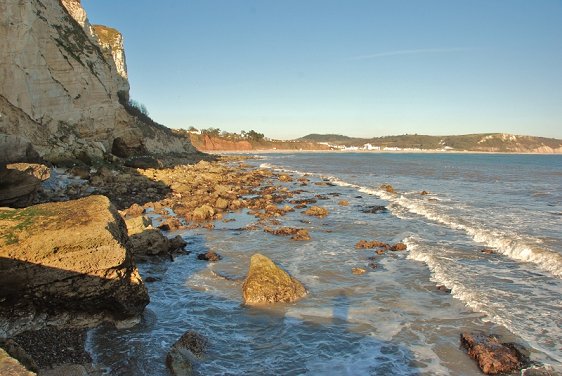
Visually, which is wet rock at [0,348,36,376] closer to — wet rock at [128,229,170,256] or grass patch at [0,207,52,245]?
grass patch at [0,207,52,245]

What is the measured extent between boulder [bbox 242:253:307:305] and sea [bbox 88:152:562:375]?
Answer: 0.28 metres

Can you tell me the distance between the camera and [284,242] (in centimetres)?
1546

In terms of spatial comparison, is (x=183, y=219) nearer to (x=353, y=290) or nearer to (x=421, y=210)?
(x=353, y=290)

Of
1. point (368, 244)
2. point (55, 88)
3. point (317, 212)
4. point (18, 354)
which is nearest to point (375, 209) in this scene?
point (317, 212)

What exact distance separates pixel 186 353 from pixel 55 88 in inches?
1210

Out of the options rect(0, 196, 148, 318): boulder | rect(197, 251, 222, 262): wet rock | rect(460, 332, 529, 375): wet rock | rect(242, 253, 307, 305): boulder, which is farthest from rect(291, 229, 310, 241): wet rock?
rect(0, 196, 148, 318): boulder

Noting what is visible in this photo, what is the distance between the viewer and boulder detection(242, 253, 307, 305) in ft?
30.4

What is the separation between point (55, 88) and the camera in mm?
30922

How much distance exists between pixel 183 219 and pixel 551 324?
49.9 feet

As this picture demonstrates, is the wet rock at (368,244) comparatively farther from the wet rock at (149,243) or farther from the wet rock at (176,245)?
the wet rock at (149,243)

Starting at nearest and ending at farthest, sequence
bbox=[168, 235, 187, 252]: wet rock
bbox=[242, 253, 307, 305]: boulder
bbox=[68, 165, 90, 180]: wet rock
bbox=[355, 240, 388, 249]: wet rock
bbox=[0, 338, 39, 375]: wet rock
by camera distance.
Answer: bbox=[0, 338, 39, 375]: wet rock, bbox=[242, 253, 307, 305]: boulder, bbox=[168, 235, 187, 252]: wet rock, bbox=[355, 240, 388, 249]: wet rock, bbox=[68, 165, 90, 180]: wet rock

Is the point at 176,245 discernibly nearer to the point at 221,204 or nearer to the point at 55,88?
the point at 221,204

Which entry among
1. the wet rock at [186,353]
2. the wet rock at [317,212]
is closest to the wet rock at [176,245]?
the wet rock at [186,353]

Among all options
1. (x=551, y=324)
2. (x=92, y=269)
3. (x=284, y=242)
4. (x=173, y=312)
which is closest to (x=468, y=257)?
(x=551, y=324)
